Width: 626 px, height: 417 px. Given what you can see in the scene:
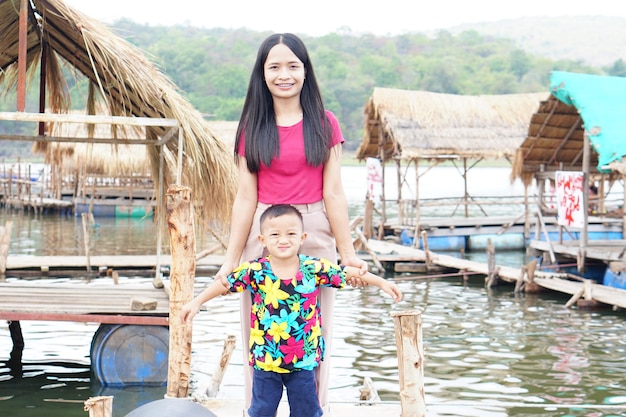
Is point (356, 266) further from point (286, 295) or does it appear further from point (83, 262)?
point (83, 262)

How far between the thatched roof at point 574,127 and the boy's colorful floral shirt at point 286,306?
8446mm

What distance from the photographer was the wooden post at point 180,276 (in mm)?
4668

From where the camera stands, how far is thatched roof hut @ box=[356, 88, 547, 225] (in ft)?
62.5

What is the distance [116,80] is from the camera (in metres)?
7.13

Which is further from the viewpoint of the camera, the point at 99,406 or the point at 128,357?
the point at 128,357

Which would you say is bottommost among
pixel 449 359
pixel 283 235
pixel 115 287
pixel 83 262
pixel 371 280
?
pixel 449 359

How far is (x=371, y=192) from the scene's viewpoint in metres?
18.9

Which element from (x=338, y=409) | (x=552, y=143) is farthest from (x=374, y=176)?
(x=338, y=409)

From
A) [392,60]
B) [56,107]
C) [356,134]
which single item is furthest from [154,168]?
[392,60]

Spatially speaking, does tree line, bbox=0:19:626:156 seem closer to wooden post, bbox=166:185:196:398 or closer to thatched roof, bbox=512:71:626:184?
thatched roof, bbox=512:71:626:184

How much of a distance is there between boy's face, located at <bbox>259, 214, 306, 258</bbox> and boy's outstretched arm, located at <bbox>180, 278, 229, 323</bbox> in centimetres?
28

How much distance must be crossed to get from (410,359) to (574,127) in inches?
458

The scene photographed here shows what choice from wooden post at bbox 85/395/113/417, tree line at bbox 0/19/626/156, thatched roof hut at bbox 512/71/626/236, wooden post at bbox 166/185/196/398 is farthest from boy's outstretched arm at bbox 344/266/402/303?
tree line at bbox 0/19/626/156

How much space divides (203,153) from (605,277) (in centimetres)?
780
